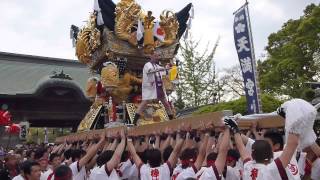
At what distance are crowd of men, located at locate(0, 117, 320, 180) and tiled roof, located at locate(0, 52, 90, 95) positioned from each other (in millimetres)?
13171

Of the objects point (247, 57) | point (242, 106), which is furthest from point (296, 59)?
point (247, 57)

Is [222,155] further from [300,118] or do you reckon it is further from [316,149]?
[300,118]

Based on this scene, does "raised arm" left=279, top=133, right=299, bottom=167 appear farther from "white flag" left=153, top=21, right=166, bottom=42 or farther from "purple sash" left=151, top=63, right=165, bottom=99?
"white flag" left=153, top=21, right=166, bottom=42

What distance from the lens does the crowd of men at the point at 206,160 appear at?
320 cm

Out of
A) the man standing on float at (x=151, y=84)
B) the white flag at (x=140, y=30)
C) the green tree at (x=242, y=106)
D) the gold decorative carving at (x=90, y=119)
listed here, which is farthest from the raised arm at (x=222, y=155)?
the green tree at (x=242, y=106)

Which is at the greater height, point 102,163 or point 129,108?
point 129,108

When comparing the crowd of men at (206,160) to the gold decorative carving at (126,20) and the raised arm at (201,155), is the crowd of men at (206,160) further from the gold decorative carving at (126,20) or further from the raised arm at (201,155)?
the gold decorative carving at (126,20)

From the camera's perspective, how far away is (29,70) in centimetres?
2152

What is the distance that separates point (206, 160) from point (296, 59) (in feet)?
51.3

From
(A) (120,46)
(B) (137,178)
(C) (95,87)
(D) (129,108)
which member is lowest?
(B) (137,178)

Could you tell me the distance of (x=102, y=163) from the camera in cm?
486

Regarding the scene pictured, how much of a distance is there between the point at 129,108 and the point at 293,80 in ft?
34.5

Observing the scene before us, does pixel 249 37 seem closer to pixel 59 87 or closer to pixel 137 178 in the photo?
pixel 137 178

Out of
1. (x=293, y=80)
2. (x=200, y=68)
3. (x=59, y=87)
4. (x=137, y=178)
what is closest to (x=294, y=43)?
(x=293, y=80)
